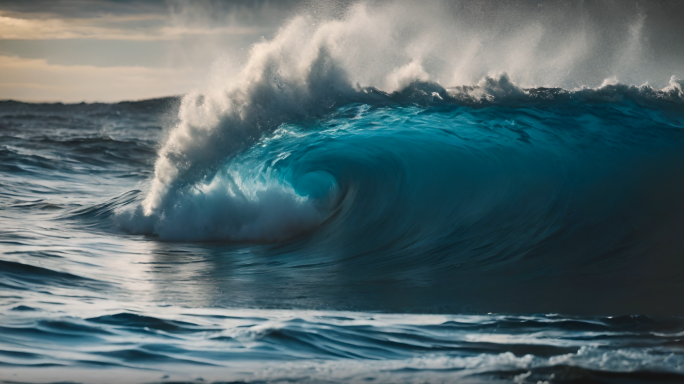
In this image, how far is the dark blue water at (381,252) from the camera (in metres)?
Result: 3.06

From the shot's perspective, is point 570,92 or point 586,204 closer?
point 586,204

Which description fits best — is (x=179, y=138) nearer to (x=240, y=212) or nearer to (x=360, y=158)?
(x=240, y=212)

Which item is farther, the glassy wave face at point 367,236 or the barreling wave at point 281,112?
the barreling wave at point 281,112

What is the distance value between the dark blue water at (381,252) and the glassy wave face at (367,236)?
0.02 meters

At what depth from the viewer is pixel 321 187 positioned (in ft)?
27.2

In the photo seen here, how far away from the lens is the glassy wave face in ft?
10.2

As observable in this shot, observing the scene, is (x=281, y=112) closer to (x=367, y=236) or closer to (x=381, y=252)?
(x=367, y=236)

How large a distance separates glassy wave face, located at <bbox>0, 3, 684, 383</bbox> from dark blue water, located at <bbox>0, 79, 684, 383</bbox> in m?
0.02

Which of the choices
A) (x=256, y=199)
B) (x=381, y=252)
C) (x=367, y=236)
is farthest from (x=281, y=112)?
(x=381, y=252)

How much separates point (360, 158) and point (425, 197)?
→ 4.43 feet

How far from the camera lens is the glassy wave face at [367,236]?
10.2 ft

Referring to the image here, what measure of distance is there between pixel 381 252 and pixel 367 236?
60cm

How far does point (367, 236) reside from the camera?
7031 millimetres

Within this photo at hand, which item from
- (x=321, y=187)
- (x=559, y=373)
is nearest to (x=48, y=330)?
(x=559, y=373)
